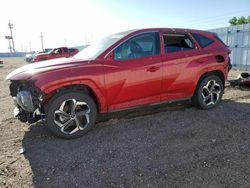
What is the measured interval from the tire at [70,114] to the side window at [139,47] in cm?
100

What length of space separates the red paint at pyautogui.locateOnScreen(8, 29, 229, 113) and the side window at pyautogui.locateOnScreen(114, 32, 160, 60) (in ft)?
0.29

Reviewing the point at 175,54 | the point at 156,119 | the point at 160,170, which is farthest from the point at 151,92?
the point at 160,170

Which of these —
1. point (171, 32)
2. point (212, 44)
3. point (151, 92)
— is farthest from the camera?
point (212, 44)

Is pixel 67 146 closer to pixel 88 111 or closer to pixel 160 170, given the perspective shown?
pixel 88 111

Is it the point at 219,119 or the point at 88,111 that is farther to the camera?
the point at 219,119

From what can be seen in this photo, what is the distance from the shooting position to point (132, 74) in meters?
4.00

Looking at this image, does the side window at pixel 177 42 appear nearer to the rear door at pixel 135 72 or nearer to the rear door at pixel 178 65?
the rear door at pixel 178 65

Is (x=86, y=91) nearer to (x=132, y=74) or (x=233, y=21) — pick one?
(x=132, y=74)

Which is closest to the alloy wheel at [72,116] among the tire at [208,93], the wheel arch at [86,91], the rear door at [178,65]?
the wheel arch at [86,91]

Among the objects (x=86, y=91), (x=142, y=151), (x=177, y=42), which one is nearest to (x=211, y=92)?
(x=177, y=42)

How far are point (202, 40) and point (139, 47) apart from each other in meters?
1.70

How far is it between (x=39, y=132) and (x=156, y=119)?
2.31 metres

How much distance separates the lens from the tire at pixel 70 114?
3.52 m

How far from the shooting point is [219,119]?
14.6 feet
